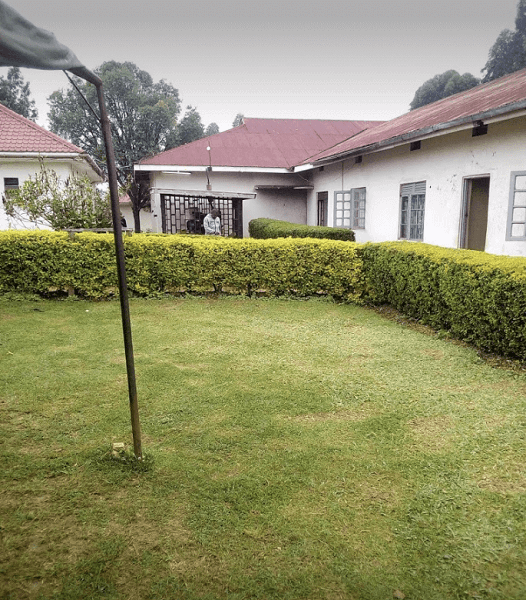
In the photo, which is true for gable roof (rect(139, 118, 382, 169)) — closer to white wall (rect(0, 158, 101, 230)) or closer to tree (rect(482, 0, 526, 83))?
white wall (rect(0, 158, 101, 230))

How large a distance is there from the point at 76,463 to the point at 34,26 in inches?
104

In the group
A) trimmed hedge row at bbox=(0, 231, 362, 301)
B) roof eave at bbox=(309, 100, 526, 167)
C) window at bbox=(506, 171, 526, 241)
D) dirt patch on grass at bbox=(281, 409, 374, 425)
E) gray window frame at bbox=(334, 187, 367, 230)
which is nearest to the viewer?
dirt patch on grass at bbox=(281, 409, 374, 425)

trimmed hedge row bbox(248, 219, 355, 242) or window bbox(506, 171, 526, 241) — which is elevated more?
window bbox(506, 171, 526, 241)

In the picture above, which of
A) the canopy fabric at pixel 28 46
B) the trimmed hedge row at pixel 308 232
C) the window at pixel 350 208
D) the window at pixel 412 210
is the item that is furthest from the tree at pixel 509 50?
the canopy fabric at pixel 28 46

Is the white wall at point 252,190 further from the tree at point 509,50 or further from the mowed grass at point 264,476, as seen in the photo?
the tree at point 509,50

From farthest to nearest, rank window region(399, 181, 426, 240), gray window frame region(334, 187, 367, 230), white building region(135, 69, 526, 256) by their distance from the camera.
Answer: gray window frame region(334, 187, 367, 230)
window region(399, 181, 426, 240)
white building region(135, 69, 526, 256)

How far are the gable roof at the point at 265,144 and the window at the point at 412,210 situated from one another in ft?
20.8

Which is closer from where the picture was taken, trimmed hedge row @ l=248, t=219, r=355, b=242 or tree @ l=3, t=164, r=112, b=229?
tree @ l=3, t=164, r=112, b=229

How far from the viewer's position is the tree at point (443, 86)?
30.3 m

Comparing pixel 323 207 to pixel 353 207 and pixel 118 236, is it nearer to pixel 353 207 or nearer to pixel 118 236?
pixel 353 207

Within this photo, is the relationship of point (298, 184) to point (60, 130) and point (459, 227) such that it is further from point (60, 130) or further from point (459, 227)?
point (60, 130)

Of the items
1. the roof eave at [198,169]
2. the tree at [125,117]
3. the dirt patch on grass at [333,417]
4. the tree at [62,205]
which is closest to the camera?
the dirt patch on grass at [333,417]

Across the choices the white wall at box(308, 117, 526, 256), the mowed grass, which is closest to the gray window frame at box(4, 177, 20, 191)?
the mowed grass

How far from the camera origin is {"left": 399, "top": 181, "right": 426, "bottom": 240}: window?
35.7ft
